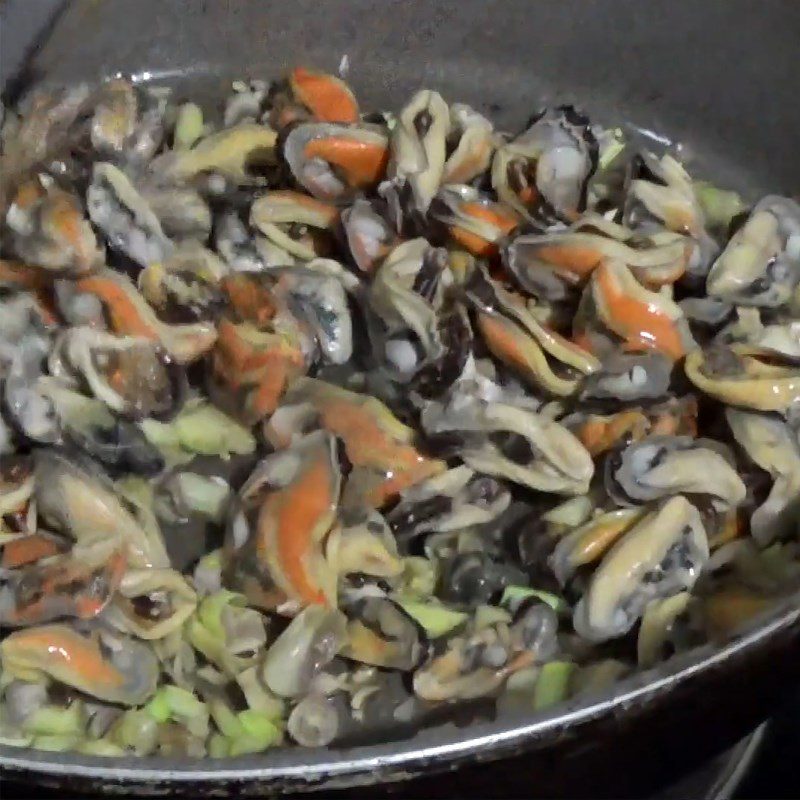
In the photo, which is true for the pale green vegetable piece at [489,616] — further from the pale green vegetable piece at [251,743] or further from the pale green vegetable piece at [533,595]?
the pale green vegetable piece at [251,743]

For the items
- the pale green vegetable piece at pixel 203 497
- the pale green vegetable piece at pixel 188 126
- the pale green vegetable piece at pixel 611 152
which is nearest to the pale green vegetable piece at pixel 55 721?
the pale green vegetable piece at pixel 203 497

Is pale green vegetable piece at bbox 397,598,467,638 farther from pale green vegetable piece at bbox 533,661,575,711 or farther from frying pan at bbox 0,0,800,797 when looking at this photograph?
frying pan at bbox 0,0,800,797

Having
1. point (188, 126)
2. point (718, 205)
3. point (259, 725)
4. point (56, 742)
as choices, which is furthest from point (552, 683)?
point (188, 126)

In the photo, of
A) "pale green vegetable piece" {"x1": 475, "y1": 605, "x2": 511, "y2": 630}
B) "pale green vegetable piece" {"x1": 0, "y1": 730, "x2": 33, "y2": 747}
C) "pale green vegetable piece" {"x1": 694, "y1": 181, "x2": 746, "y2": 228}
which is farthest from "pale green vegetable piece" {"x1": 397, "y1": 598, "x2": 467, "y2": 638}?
"pale green vegetable piece" {"x1": 694, "y1": 181, "x2": 746, "y2": 228}

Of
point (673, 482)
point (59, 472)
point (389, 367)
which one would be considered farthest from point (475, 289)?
point (59, 472)

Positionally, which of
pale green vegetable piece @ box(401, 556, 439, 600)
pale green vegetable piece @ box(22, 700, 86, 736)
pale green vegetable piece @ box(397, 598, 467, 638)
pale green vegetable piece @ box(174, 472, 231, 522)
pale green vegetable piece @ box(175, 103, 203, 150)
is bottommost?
pale green vegetable piece @ box(22, 700, 86, 736)

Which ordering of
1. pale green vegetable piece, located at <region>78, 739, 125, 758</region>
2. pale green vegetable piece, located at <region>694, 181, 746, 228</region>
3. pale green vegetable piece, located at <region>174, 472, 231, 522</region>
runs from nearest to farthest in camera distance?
pale green vegetable piece, located at <region>78, 739, 125, 758</region> < pale green vegetable piece, located at <region>174, 472, 231, 522</region> < pale green vegetable piece, located at <region>694, 181, 746, 228</region>
